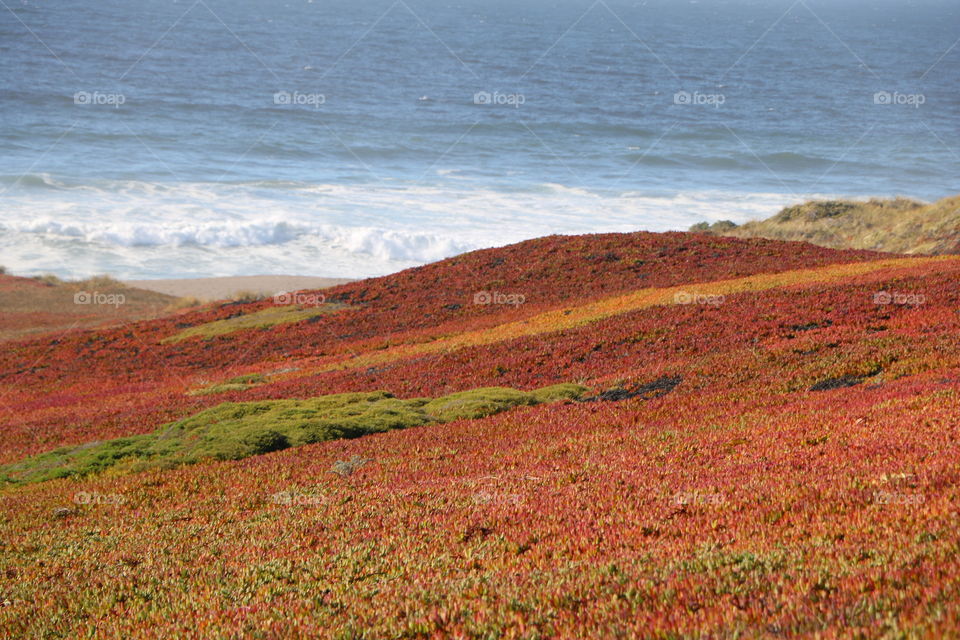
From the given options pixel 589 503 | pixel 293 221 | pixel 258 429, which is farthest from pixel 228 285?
pixel 589 503

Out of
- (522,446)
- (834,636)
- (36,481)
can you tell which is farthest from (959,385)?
(36,481)

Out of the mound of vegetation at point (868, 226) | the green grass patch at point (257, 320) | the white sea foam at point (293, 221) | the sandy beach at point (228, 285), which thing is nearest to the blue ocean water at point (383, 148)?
the white sea foam at point (293, 221)

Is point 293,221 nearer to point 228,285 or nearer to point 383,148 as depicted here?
point 228,285

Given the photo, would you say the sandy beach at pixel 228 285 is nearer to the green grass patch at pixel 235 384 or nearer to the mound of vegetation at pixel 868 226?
the green grass patch at pixel 235 384

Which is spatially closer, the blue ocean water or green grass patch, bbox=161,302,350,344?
green grass patch, bbox=161,302,350,344

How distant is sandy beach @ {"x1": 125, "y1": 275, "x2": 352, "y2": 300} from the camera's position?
Answer: 213ft

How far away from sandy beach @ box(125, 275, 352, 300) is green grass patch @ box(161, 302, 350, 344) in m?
18.4

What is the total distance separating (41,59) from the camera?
13300 cm

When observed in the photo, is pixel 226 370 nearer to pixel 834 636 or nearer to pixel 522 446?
pixel 522 446

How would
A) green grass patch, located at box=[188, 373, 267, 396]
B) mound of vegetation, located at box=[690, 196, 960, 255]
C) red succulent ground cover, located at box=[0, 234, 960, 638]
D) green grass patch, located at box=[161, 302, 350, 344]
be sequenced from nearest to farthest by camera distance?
1. red succulent ground cover, located at box=[0, 234, 960, 638]
2. green grass patch, located at box=[188, 373, 267, 396]
3. green grass patch, located at box=[161, 302, 350, 344]
4. mound of vegetation, located at box=[690, 196, 960, 255]

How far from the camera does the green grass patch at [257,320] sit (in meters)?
42.0

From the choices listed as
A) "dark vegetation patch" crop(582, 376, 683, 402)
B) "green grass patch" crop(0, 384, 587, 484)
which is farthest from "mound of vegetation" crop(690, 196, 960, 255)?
"green grass patch" crop(0, 384, 587, 484)

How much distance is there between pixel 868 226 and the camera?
6341 cm

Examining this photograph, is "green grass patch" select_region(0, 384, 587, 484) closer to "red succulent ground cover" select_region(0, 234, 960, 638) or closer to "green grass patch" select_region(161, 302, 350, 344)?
"red succulent ground cover" select_region(0, 234, 960, 638)
